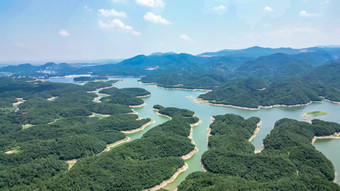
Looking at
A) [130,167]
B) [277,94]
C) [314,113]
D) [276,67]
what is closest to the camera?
[130,167]

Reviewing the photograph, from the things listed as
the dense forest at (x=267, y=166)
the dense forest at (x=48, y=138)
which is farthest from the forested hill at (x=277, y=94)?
the dense forest at (x=48, y=138)

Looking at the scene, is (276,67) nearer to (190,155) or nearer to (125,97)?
(125,97)

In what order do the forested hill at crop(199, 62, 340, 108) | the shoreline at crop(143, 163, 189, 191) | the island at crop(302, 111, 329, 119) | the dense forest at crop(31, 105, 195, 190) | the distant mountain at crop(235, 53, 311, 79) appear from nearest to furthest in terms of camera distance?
the dense forest at crop(31, 105, 195, 190) < the shoreline at crop(143, 163, 189, 191) < the island at crop(302, 111, 329, 119) < the forested hill at crop(199, 62, 340, 108) < the distant mountain at crop(235, 53, 311, 79)

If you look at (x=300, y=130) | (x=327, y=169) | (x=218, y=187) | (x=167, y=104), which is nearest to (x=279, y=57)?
(x=167, y=104)

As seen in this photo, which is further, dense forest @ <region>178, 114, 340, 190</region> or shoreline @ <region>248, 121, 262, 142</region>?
shoreline @ <region>248, 121, 262, 142</region>

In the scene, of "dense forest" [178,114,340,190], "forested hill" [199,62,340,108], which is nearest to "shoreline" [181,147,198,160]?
"dense forest" [178,114,340,190]

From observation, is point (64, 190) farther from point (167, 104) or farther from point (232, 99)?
point (232, 99)

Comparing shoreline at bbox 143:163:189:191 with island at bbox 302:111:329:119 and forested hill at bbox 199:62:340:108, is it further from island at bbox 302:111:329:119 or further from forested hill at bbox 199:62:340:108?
forested hill at bbox 199:62:340:108

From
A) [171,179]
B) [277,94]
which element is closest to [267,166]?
[171,179]

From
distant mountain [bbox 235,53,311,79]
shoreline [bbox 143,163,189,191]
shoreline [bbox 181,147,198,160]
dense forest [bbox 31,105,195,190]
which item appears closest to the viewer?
dense forest [bbox 31,105,195,190]
